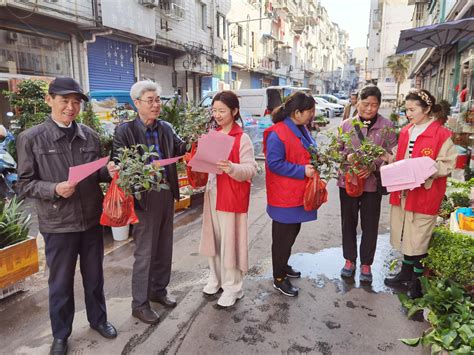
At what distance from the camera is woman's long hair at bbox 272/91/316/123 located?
2.97 meters

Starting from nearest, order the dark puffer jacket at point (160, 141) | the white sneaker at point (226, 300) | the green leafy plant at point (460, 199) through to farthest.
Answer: the dark puffer jacket at point (160, 141) < the white sneaker at point (226, 300) < the green leafy plant at point (460, 199)

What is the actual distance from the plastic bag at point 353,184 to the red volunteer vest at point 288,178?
1.27 feet

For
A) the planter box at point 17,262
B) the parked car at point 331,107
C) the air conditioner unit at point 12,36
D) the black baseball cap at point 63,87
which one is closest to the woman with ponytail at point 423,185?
the black baseball cap at point 63,87

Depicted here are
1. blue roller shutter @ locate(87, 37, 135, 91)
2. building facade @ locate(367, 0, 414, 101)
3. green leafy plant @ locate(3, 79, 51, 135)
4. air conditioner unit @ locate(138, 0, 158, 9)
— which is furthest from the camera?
building facade @ locate(367, 0, 414, 101)

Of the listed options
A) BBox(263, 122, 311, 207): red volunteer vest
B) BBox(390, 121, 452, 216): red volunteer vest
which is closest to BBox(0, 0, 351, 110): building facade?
BBox(263, 122, 311, 207): red volunteer vest

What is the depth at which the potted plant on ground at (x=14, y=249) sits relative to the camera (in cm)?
317

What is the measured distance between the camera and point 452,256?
2.83m

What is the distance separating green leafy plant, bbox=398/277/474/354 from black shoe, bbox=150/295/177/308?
1.79 m

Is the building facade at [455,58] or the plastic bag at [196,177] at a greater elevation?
the building facade at [455,58]

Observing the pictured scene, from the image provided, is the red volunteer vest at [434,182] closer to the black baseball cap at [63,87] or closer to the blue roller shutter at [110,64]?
the black baseball cap at [63,87]

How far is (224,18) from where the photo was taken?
21.7 metres

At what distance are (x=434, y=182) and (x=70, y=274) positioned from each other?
2.82 m

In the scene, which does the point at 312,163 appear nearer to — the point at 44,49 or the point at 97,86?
the point at 44,49

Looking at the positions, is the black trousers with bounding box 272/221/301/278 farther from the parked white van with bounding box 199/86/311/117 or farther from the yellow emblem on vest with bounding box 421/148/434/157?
the parked white van with bounding box 199/86/311/117
